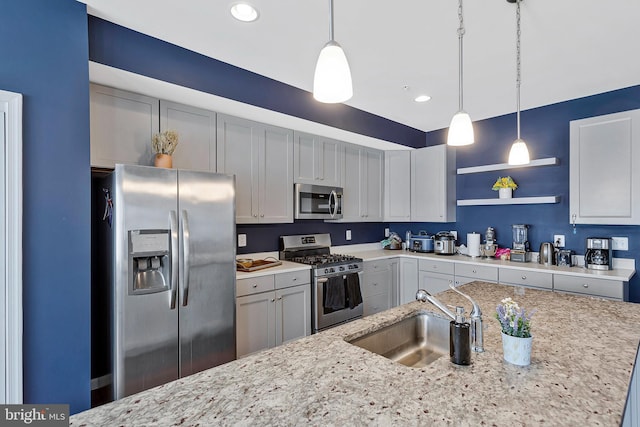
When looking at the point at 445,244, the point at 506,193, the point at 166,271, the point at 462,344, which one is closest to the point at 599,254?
the point at 506,193

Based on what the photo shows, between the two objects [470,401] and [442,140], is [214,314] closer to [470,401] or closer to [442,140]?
[470,401]

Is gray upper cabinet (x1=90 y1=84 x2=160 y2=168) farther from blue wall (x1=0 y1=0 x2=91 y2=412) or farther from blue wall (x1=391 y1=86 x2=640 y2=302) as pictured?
blue wall (x1=391 y1=86 x2=640 y2=302)

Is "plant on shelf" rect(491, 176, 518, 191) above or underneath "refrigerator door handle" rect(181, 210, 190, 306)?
above

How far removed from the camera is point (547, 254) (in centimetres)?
334

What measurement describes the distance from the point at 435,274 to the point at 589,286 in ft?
4.68

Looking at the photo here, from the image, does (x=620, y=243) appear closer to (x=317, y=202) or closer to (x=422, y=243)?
(x=422, y=243)

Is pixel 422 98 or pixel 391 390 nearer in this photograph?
pixel 391 390

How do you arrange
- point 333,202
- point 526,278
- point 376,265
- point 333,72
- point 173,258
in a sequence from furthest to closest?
point 376,265 → point 333,202 → point 526,278 → point 173,258 → point 333,72

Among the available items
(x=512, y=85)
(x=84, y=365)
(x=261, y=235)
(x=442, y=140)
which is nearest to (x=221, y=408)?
(x=84, y=365)

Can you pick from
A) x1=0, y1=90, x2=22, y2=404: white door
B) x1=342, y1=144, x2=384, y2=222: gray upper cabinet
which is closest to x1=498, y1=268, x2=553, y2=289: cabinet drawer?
x1=342, y1=144, x2=384, y2=222: gray upper cabinet

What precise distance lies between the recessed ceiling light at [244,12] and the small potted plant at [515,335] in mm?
1999

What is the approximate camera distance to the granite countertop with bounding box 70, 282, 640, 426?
2.86ft

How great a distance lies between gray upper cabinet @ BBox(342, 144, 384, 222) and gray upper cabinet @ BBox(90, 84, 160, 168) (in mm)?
2237

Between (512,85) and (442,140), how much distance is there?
152cm
